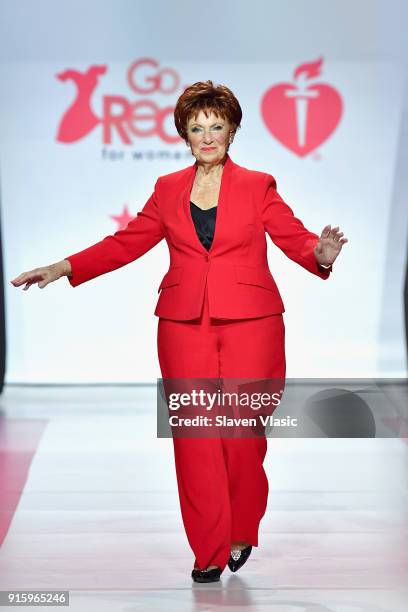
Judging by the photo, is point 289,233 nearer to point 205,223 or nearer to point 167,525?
point 205,223

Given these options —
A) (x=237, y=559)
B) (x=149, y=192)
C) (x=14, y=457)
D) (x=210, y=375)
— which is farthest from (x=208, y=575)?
(x=149, y=192)

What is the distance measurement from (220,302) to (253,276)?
0.12 m

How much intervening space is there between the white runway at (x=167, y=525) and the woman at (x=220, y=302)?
0.20 metres

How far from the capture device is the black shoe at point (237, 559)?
3455 millimetres

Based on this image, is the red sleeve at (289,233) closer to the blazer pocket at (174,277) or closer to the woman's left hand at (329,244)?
the woman's left hand at (329,244)

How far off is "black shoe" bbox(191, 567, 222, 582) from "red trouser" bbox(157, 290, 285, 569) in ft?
0.05

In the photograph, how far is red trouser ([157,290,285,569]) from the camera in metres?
3.37

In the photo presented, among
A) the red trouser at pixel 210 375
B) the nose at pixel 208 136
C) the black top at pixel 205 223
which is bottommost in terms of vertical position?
the red trouser at pixel 210 375

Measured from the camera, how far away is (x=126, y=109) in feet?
26.6

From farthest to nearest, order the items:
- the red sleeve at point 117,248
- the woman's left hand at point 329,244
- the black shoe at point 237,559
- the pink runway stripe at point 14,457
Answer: the pink runway stripe at point 14,457, the red sleeve at point 117,248, the black shoe at point 237,559, the woman's left hand at point 329,244

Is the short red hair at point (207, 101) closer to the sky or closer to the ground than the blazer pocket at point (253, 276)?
closer to the sky

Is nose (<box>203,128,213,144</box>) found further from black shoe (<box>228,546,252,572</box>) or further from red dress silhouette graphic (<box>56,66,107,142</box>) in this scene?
red dress silhouette graphic (<box>56,66,107,142</box>)

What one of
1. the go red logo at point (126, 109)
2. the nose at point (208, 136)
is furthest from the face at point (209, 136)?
the go red logo at point (126, 109)

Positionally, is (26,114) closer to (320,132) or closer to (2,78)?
(2,78)
